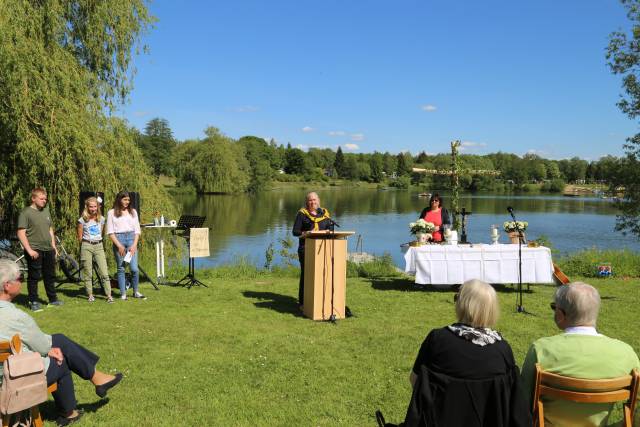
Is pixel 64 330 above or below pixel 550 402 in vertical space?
below

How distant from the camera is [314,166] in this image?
116500 mm

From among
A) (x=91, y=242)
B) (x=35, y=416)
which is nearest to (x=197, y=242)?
(x=91, y=242)

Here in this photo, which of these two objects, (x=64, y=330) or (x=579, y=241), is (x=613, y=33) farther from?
(x=64, y=330)

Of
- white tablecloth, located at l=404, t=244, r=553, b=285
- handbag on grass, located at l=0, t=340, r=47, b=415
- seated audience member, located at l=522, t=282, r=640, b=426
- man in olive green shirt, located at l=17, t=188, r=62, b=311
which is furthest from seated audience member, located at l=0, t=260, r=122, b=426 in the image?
white tablecloth, located at l=404, t=244, r=553, b=285

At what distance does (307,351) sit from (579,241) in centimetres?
2354

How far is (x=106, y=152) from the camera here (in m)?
11.1

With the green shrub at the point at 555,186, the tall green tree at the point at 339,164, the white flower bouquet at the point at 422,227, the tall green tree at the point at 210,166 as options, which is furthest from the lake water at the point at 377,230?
the tall green tree at the point at 339,164

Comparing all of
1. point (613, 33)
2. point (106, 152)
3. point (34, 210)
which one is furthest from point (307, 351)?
point (613, 33)

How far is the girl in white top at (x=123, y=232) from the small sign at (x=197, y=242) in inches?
47.2

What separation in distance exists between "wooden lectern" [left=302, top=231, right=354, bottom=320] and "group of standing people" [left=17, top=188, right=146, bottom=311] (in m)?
3.12

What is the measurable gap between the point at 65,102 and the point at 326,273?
6.62 m

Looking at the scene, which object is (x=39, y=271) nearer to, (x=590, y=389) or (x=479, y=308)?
(x=479, y=308)

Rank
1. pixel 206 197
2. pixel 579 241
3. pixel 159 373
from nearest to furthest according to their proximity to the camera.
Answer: pixel 159 373 < pixel 579 241 < pixel 206 197

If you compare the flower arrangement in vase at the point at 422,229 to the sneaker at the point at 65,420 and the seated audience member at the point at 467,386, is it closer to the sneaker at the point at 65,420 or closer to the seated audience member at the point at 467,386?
the sneaker at the point at 65,420
